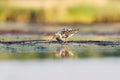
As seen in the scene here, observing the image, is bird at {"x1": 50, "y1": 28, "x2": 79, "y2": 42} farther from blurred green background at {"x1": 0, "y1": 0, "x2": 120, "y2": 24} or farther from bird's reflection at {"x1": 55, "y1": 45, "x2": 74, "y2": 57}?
blurred green background at {"x1": 0, "y1": 0, "x2": 120, "y2": 24}

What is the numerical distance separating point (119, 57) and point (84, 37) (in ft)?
14.4

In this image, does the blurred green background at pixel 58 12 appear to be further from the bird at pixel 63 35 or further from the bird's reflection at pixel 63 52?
the bird's reflection at pixel 63 52

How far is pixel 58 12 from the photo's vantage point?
89.5ft

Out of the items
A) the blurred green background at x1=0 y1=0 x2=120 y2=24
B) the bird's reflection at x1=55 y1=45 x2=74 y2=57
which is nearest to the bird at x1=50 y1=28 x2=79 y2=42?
the bird's reflection at x1=55 y1=45 x2=74 y2=57

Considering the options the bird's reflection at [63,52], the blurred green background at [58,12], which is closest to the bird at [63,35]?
the bird's reflection at [63,52]

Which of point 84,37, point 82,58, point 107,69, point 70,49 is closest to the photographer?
point 107,69


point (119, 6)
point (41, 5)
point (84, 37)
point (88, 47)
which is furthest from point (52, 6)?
point (88, 47)

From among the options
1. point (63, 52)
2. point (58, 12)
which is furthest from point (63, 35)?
point (58, 12)

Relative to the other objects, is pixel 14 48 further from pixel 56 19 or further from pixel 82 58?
pixel 56 19

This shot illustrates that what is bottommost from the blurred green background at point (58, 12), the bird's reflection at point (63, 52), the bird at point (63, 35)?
the bird's reflection at point (63, 52)

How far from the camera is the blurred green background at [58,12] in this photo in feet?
88.2

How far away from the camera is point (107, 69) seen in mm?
15406

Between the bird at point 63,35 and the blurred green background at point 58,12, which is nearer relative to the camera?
the bird at point 63,35

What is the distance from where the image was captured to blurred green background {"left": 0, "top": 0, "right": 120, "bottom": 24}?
26.9 m
